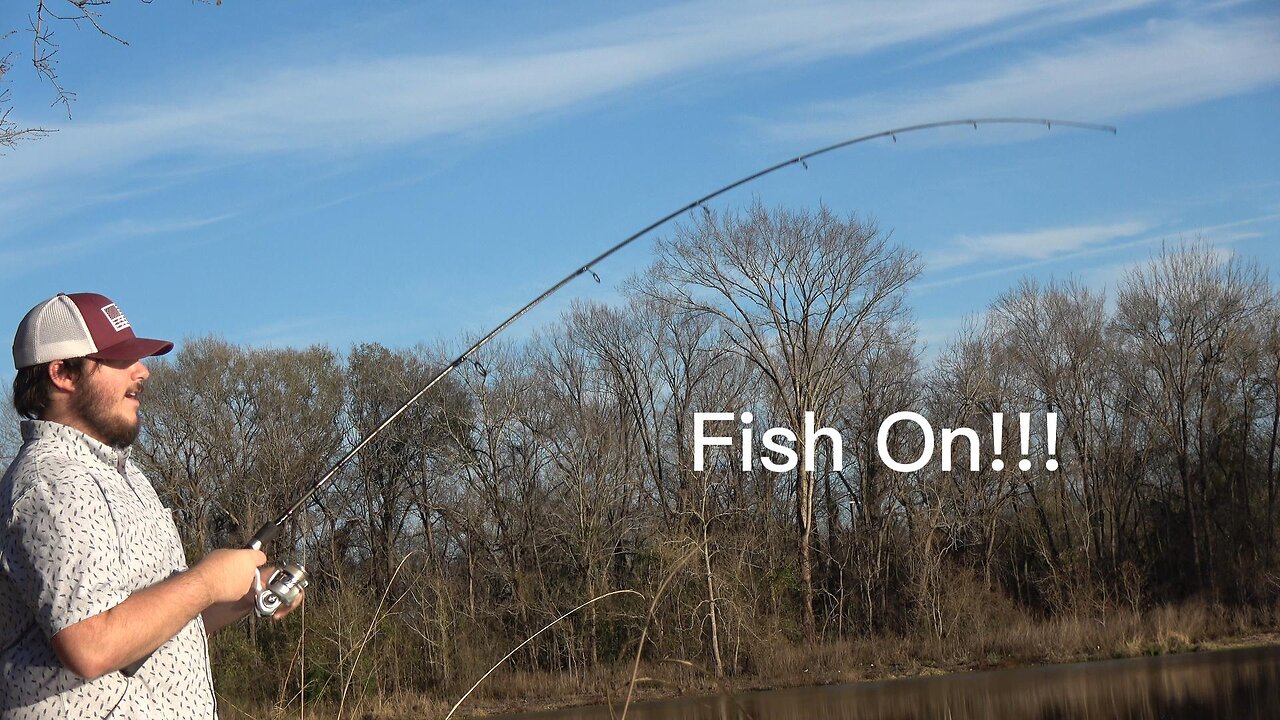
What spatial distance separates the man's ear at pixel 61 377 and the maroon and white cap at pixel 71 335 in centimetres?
2

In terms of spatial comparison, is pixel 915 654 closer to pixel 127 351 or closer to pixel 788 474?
pixel 788 474

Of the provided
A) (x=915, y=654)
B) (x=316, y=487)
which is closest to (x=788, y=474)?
(x=915, y=654)

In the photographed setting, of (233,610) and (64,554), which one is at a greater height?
(64,554)

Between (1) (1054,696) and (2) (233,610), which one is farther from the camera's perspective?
(1) (1054,696)

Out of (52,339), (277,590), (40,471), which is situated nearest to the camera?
(40,471)

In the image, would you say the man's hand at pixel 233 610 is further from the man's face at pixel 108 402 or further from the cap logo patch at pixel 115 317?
the cap logo patch at pixel 115 317

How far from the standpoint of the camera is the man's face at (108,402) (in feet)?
7.27

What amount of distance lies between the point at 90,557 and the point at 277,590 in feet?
1.77

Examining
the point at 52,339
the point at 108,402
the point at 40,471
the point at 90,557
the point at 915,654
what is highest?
the point at 52,339

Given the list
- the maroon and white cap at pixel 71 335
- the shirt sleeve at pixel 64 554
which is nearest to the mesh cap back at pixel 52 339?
the maroon and white cap at pixel 71 335

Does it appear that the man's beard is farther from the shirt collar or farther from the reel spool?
the reel spool

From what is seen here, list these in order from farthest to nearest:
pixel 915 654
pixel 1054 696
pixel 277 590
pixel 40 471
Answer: pixel 915 654 < pixel 1054 696 < pixel 277 590 < pixel 40 471

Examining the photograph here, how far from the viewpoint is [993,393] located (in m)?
35.1

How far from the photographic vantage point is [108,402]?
2242 mm
